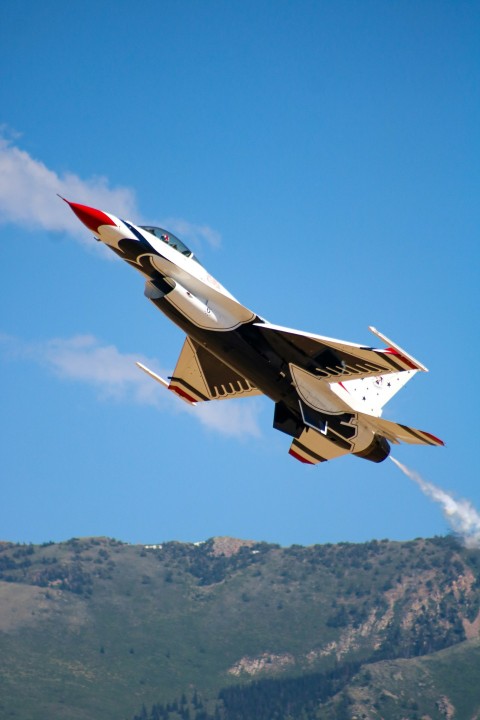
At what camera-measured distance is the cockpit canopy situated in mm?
47156

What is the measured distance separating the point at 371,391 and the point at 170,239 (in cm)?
1287

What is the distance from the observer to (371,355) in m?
46.3

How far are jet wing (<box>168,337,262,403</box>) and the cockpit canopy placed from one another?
7277mm

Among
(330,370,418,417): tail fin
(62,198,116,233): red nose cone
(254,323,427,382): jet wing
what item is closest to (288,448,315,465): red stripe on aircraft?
(330,370,418,417): tail fin

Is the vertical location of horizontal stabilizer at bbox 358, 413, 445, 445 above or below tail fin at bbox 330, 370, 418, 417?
below

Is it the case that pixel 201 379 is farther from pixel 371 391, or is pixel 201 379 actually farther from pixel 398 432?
pixel 398 432

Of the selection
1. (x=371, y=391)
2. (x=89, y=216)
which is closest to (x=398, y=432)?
(x=371, y=391)

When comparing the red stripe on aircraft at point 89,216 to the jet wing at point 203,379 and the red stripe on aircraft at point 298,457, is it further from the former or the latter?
the red stripe on aircraft at point 298,457

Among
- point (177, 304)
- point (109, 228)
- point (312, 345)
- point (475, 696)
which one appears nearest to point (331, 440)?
point (312, 345)

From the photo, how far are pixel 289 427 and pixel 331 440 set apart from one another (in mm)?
2342

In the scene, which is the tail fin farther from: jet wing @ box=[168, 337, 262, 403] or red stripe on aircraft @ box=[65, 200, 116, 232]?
red stripe on aircraft @ box=[65, 200, 116, 232]

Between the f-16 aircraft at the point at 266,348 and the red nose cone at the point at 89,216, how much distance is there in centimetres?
4

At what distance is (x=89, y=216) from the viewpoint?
149ft

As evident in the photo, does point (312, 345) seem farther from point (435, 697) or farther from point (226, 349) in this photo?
point (435, 697)
